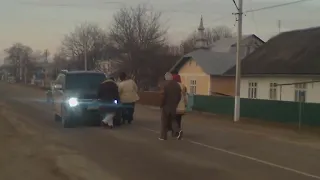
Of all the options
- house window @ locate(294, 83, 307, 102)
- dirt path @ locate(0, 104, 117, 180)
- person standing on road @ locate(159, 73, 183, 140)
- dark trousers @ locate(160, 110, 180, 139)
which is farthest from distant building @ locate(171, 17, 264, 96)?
dirt path @ locate(0, 104, 117, 180)

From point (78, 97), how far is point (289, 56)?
2265 centimetres

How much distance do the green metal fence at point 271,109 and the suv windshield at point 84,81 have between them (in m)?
9.18

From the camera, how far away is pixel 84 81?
1897 cm

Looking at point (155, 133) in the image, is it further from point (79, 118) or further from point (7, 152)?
point (7, 152)

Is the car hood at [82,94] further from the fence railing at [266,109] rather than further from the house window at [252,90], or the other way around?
the house window at [252,90]

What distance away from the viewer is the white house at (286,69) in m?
33.4

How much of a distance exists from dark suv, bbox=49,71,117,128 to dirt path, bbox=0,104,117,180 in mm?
2001

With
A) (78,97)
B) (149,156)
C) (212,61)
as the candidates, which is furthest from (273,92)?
(149,156)

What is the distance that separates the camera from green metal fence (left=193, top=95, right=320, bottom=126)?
2216 centimetres

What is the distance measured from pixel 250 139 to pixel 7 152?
24.4ft

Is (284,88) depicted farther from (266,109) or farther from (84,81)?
(84,81)

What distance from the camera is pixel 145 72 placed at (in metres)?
62.2

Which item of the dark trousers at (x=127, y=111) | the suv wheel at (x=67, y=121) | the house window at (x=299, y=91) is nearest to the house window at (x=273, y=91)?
the house window at (x=299, y=91)

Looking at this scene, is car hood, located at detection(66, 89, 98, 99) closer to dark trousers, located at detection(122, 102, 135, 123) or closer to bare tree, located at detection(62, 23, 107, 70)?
dark trousers, located at detection(122, 102, 135, 123)
